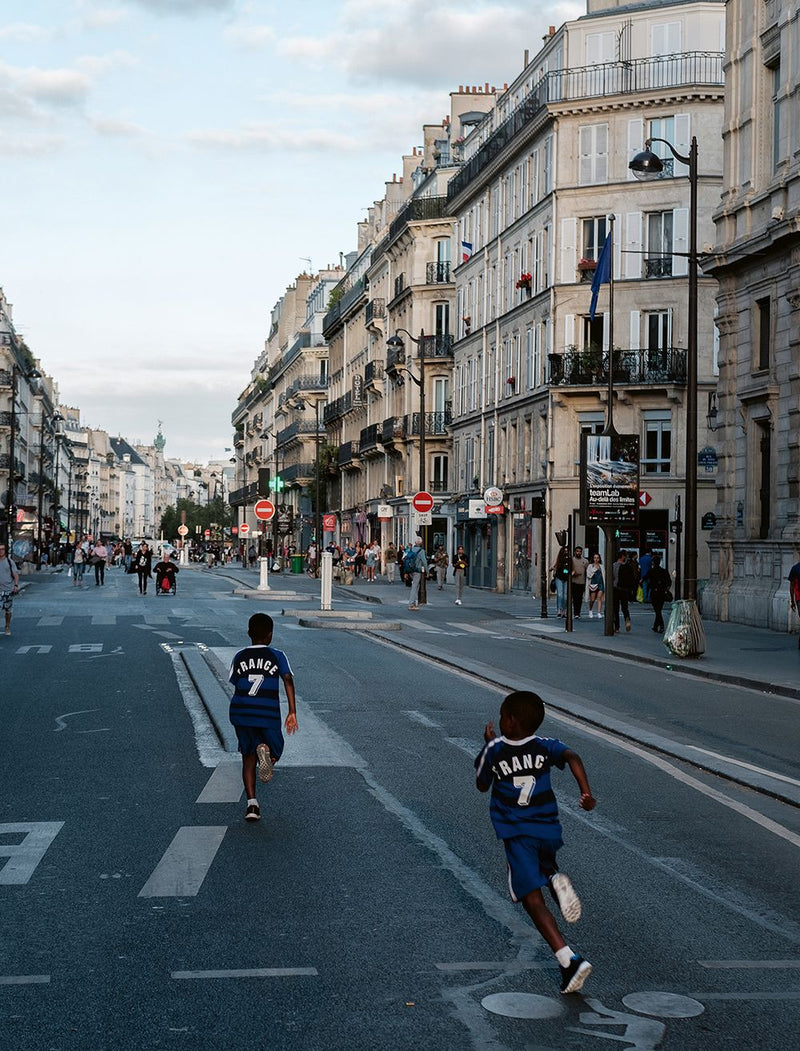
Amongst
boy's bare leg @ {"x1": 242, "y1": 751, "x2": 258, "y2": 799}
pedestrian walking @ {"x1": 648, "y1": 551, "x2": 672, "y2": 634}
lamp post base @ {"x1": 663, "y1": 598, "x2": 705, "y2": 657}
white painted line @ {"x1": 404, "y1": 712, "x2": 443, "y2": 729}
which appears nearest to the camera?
boy's bare leg @ {"x1": 242, "y1": 751, "x2": 258, "y2": 799}

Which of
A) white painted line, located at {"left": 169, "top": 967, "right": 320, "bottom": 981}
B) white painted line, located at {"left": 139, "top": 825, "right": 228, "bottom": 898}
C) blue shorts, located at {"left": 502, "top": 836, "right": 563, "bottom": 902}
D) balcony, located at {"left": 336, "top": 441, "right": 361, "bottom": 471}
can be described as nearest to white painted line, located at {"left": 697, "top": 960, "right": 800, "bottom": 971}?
blue shorts, located at {"left": 502, "top": 836, "right": 563, "bottom": 902}

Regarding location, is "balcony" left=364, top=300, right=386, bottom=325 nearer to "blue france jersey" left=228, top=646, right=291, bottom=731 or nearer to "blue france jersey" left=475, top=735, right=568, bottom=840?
"blue france jersey" left=228, top=646, right=291, bottom=731

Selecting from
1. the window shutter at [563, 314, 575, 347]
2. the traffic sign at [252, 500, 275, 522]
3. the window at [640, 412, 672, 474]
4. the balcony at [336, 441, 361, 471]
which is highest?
the window shutter at [563, 314, 575, 347]

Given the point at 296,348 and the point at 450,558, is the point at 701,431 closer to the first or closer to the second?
the point at 450,558

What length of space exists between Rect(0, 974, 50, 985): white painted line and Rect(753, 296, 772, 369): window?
29.9 m

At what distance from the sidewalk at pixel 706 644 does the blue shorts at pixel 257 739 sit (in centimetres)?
1076

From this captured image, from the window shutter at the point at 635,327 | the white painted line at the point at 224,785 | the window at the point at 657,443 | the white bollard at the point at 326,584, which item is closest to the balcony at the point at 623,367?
the window shutter at the point at 635,327

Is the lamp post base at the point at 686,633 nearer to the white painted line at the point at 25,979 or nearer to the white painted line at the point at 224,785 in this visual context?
the white painted line at the point at 224,785

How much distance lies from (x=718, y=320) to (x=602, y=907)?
97.9ft

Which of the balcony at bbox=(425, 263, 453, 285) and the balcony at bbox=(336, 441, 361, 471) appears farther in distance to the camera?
the balcony at bbox=(336, 441, 361, 471)

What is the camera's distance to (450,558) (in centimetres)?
7012

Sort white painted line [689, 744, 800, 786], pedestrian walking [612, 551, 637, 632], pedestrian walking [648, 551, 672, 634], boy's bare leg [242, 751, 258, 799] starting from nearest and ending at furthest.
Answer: boy's bare leg [242, 751, 258, 799] < white painted line [689, 744, 800, 786] < pedestrian walking [648, 551, 672, 634] < pedestrian walking [612, 551, 637, 632]

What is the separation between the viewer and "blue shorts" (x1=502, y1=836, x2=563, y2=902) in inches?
241

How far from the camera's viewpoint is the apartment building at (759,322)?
31875 mm
